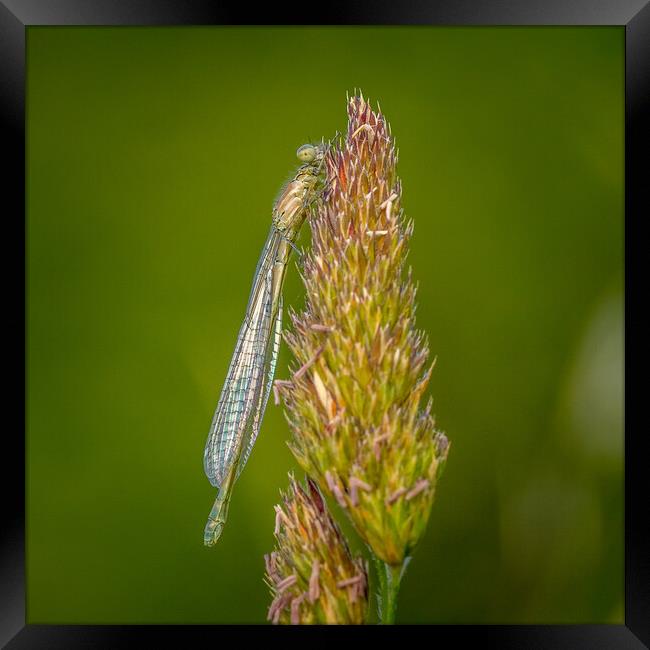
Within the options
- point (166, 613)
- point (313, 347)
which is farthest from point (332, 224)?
point (166, 613)

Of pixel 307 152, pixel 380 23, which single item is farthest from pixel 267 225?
pixel 380 23

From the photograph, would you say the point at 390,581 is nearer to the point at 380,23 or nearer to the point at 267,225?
the point at 267,225

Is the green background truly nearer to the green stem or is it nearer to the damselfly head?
the damselfly head

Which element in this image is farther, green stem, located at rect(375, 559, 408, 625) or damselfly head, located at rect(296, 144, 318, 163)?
damselfly head, located at rect(296, 144, 318, 163)

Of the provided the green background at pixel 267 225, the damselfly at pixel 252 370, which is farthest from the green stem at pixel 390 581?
the damselfly at pixel 252 370

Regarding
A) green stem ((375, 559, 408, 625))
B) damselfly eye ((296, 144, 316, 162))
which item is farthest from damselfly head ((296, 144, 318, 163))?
green stem ((375, 559, 408, 625))

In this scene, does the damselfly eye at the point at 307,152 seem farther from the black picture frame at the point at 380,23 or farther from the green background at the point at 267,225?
the black picture frame at the point at 380,23
